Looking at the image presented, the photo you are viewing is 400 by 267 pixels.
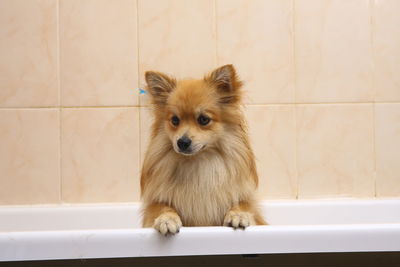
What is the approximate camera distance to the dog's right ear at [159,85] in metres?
1.79

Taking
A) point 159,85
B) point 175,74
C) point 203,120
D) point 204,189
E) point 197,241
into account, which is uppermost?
point 175,74

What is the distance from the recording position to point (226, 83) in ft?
5.73

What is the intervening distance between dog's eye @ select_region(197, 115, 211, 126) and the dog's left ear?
0.12 m

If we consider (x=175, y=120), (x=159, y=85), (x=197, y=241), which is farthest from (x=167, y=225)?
(x=159, y=85)

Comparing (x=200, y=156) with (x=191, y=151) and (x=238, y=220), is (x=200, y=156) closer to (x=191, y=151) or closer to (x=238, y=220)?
(x=191, y=151)

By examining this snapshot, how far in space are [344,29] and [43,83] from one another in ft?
6.30

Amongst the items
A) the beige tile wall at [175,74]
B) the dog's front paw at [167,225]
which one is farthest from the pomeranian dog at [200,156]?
the beige tile wall at [175,74]

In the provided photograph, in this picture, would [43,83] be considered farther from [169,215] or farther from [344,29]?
[344,29]

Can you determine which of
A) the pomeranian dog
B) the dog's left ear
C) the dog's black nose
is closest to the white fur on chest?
the pomeranian dog

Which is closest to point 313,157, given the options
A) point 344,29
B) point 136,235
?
point 344,29

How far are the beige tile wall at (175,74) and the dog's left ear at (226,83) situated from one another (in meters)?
0.77

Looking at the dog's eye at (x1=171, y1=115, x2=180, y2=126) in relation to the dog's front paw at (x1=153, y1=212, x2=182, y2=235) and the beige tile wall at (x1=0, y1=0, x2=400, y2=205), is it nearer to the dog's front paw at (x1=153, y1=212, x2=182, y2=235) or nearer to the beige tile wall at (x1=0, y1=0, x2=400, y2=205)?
the dog's front paw at (x1=153, y1=212, x2=182, y2=235)

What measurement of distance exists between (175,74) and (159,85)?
73 cm

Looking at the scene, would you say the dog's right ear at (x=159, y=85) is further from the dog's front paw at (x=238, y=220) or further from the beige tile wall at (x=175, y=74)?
the beige tile wall at (x=175, y=74)
